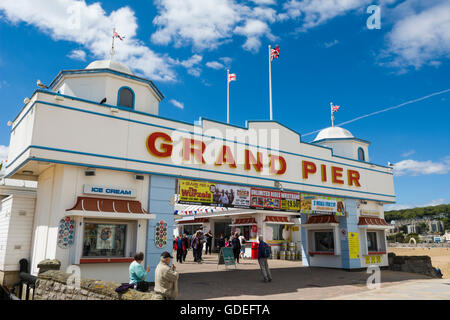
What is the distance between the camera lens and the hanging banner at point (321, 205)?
17080 mm

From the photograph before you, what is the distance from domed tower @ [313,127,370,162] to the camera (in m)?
20.5

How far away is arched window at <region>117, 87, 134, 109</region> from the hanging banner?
945 centimetres

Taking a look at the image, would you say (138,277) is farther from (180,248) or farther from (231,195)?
(180,248)

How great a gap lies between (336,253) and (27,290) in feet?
48.2

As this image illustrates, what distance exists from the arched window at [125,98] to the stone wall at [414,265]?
17.7 metres

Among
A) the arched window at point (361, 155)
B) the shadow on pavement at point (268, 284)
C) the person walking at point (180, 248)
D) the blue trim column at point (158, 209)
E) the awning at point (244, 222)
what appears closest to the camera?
the shadow on pavement at point (268, 284)

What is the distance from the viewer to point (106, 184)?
11.6 m

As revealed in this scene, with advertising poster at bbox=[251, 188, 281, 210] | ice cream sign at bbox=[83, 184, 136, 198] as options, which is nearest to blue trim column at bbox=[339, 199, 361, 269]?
advertising poster at bbox=[251, 188, 281, 210]

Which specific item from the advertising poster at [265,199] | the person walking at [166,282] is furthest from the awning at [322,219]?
the person walking at [166,282]

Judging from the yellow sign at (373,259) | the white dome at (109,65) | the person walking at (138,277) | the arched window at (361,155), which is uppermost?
the white dome at (109,65)

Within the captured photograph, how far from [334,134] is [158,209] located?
42.8 ft

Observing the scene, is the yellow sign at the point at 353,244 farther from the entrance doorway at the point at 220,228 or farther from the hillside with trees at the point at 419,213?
the hillside with trees at the point at 419,213

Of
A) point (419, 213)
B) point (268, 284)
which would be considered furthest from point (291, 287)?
point (419, 213)

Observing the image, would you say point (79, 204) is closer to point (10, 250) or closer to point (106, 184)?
point (106, 184)
